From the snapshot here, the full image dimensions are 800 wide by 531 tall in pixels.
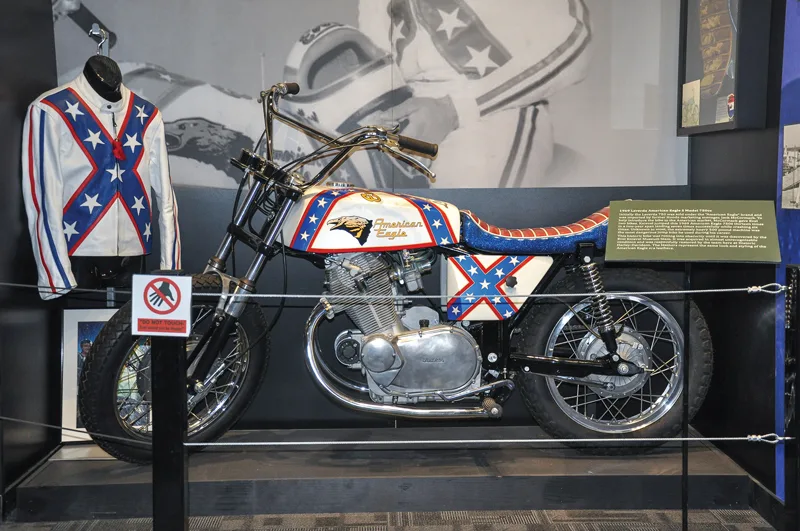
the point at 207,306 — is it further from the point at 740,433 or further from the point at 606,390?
the point at 740,433

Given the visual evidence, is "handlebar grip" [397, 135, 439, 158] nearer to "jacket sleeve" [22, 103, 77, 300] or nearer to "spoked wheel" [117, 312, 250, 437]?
"spoked wheel" [117, 312, 250, 437]

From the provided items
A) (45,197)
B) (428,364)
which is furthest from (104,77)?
(428,364)

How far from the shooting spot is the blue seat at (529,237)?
3.00 meters

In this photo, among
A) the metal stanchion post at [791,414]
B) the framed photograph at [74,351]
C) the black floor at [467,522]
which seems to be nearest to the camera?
the metal stanchion post at [791,414]

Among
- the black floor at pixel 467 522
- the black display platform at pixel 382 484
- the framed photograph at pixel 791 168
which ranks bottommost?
the black floor at pixel 467 522

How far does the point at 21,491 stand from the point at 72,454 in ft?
1.14

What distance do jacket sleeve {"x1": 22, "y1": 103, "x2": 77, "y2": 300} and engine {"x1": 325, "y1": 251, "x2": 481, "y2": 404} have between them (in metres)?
0.98

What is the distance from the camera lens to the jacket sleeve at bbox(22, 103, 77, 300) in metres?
2.90

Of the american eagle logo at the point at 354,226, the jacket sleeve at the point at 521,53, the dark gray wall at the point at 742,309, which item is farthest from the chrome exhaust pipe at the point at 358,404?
the jacket sleeve at the point at 521,53

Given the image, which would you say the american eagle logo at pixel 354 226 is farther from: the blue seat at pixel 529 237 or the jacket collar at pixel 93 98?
the jacket collar at pixel 93 98

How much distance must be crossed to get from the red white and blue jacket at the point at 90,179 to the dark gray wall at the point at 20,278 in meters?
0.07

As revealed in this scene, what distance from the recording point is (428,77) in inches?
137

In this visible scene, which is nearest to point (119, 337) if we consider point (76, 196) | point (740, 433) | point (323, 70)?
point (76, 196)

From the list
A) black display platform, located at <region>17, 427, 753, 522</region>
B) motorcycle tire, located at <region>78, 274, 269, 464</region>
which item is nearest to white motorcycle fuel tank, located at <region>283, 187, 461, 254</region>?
motorcycle tire, located at <region>78, 274, 269, 464</region>
